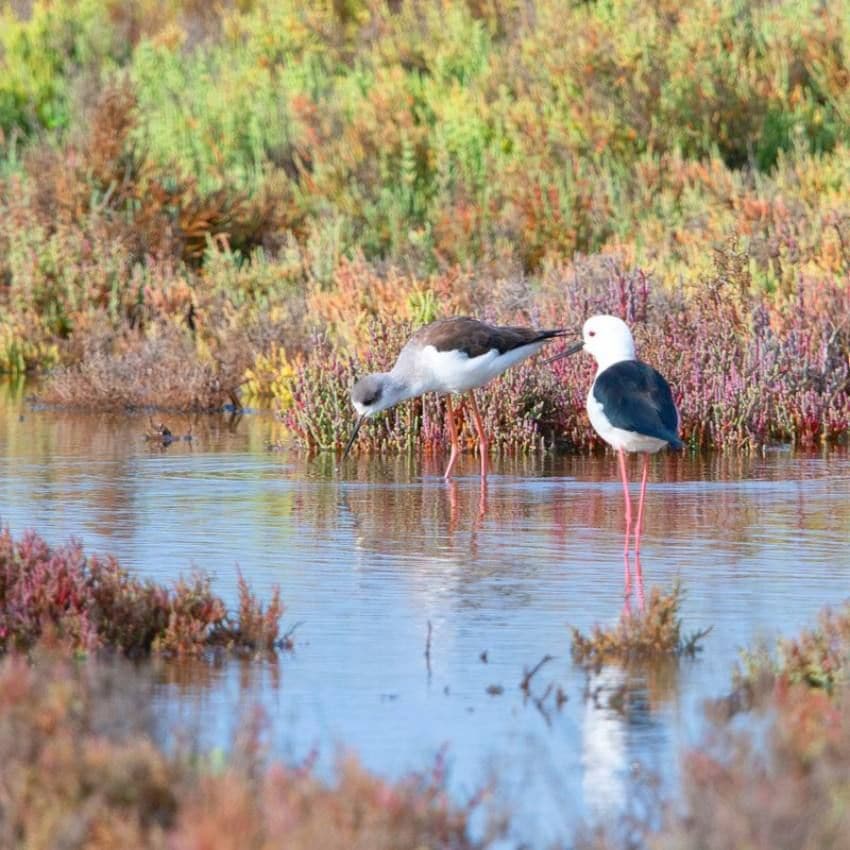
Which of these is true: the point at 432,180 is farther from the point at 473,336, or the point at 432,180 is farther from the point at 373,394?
the point at 373,394

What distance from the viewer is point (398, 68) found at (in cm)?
2588

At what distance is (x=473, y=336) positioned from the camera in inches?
525

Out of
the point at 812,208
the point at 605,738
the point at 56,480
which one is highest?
the point at 812,208

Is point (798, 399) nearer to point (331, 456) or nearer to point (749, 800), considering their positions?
point (331, 456)

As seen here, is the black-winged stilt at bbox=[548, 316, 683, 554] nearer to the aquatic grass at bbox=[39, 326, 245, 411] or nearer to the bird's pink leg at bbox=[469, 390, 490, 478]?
the bird's pink leg at bbox=[469, 390, 490, 478]

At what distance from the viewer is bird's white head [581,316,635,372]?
474 inches

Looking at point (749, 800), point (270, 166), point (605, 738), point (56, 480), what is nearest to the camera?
point (749, 800)

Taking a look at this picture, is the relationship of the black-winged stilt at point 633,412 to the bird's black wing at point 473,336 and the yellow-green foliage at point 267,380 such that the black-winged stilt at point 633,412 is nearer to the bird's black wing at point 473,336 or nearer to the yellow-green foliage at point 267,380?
the bird's black wing at point 473,336

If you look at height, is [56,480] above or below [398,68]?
below

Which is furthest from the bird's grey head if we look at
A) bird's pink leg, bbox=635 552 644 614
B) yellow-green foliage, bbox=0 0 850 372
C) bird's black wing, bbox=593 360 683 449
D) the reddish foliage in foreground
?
the reddish foliage in foreground

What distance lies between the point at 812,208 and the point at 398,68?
299 inches

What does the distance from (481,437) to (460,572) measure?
13.0ft

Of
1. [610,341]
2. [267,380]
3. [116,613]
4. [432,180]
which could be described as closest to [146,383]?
[267,380]

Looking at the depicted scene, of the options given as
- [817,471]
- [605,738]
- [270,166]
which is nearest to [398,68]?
[270,166]
